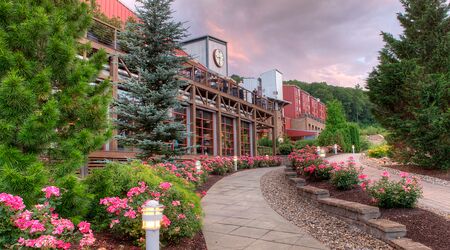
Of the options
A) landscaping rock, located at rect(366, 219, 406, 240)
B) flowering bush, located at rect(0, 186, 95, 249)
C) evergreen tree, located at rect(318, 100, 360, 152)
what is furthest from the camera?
evergreen tree, located at rect(318, 100, 360, 152)

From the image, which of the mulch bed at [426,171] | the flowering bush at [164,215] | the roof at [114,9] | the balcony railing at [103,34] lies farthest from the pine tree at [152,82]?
the mulch bed at [426,171]

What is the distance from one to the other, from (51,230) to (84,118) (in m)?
1.74

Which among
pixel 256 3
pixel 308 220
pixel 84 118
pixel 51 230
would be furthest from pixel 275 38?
pixel 51 230

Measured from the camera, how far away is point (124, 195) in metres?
4.43

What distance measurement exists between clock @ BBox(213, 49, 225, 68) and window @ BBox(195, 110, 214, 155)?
7326mm

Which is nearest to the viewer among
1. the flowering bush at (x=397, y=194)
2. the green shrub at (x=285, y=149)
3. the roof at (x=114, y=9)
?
the flowering bush at (x=397, y=194)

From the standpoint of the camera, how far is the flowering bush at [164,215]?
3.79 meters

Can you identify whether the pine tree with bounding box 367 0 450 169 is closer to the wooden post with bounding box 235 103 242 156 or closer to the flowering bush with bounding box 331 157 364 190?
the flowering bush with bounding box 331 157 364 190

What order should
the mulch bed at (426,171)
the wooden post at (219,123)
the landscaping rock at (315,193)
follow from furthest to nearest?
the wooden post at (219,123) → the mulch bed at (426,171) → the landscaping rock at (315,193)

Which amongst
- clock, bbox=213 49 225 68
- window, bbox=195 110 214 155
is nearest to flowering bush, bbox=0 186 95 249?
window, bbox=195 110 214 155

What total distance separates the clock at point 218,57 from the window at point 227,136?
18.9ft

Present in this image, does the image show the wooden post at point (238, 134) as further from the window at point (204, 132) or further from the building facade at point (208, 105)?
the window at point (204, 132)

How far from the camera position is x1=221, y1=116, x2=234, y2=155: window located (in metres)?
20.5

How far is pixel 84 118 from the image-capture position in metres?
Answer: 4.15
